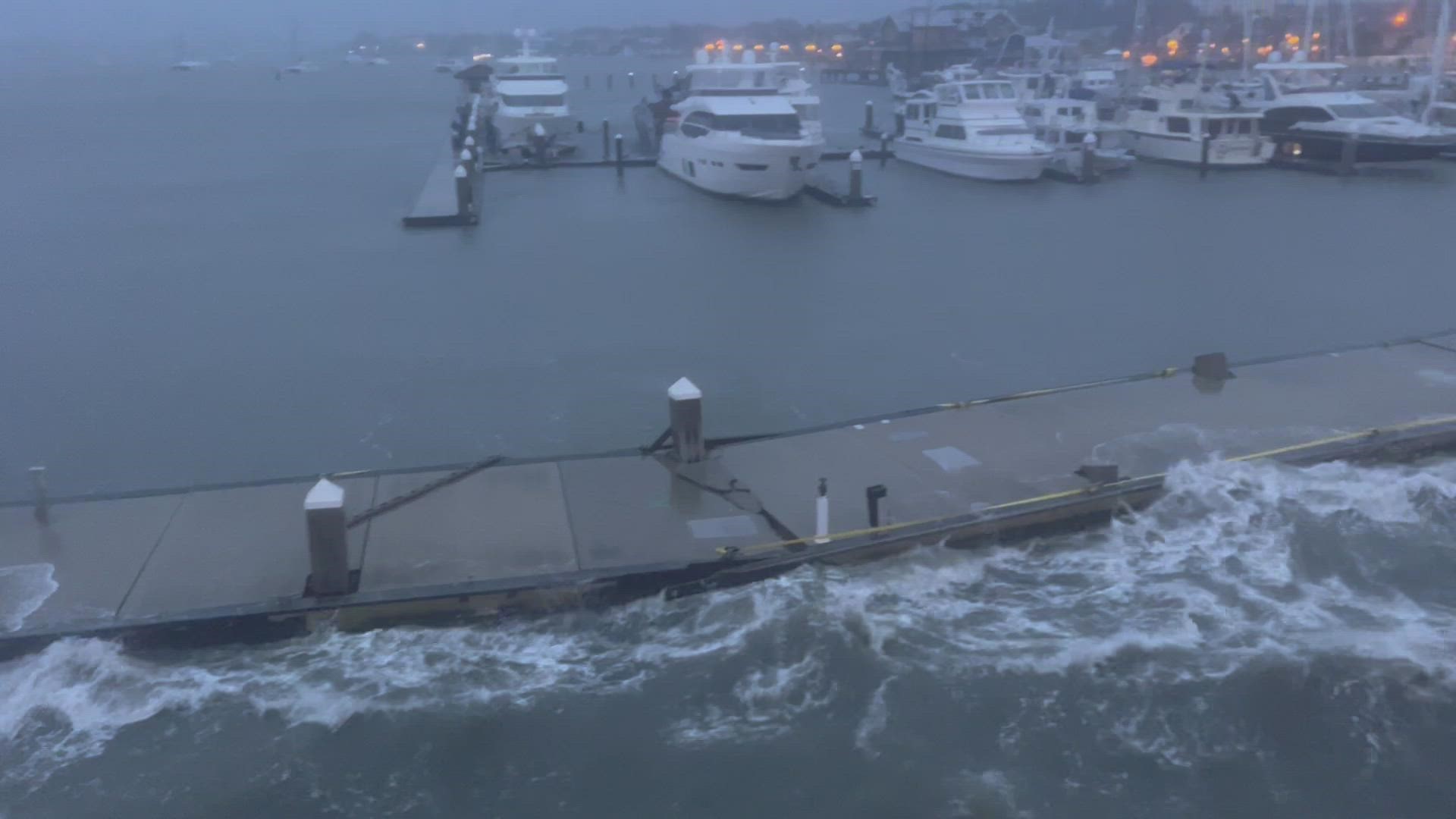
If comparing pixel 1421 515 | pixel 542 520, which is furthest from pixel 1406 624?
pixel 542 520

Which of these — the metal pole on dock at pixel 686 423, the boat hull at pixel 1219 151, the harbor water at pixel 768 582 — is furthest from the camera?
the boat hull at pixel 1219 151

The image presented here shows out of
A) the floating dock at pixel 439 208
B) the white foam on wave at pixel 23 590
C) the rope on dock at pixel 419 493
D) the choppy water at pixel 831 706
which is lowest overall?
the choppy water at pixel 831 706

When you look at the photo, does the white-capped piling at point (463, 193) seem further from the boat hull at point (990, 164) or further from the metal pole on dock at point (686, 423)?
the metal pole on dock at point (686, 423)

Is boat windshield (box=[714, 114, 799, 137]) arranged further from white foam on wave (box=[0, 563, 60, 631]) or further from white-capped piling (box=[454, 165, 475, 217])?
white foam on wave (box=[0, 563, 60, 631])

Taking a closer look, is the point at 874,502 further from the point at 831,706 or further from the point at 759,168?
the point at 759,168

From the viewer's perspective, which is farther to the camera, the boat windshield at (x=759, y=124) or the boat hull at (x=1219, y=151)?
the boat hull at (x=1219, y=151)

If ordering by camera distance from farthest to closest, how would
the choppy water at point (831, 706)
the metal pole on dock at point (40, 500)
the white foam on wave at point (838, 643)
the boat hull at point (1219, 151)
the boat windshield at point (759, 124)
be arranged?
the boat hull at point (1219, 151) → the boat windshield at point (759, 124) → the metal pole on dock at point (40, 500) → the white foam on wave at point (838, 643) → the choppy water at point (831, 706)

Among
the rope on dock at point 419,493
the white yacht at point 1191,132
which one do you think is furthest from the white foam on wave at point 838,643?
the white yacht at point 1191,132
